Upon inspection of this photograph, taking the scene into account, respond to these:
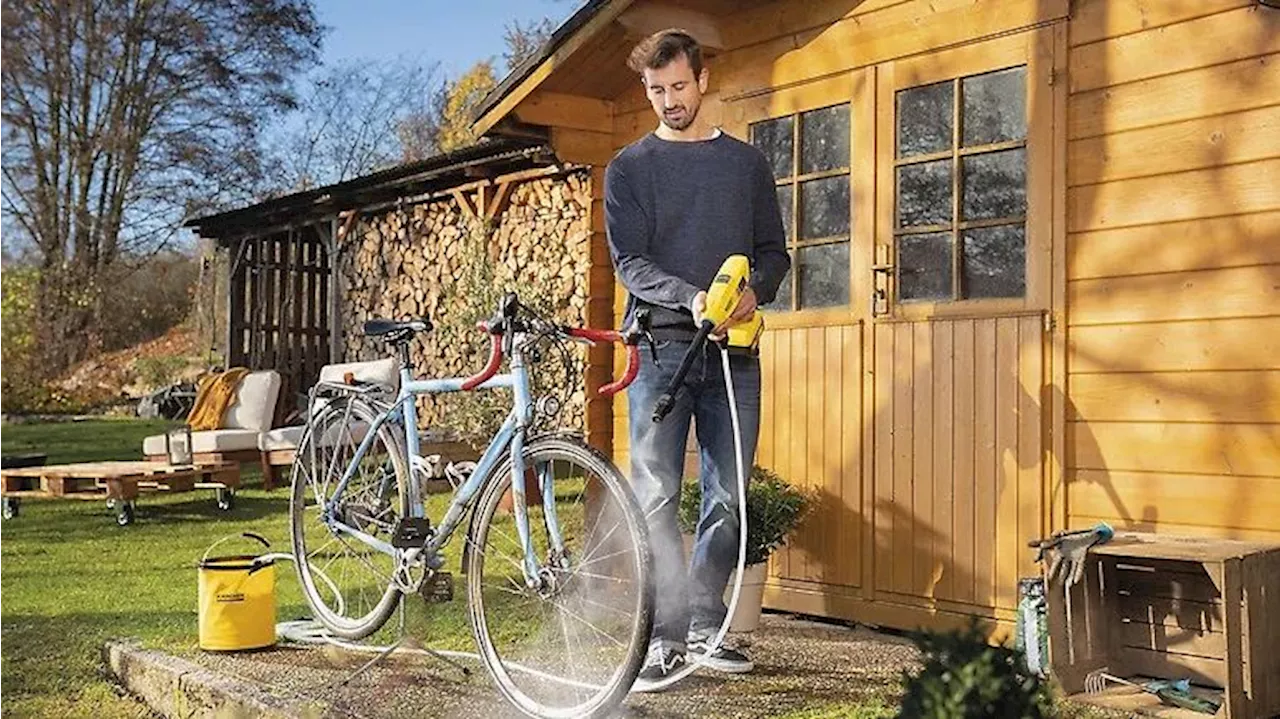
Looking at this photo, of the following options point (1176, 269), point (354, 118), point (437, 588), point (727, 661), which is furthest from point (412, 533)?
point (354, 118)

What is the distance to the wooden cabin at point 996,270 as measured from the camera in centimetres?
390

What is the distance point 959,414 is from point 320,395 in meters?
2.09

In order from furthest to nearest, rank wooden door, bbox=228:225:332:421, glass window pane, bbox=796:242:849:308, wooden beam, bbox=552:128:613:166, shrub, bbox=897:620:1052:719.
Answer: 1. wooden door, bbox=228:225:332:421
2. wooden beam, bbox=552:128:613:166
3. glass window pane, bbox=796:242:849:308
4. shrub, bbox=897:620:1052:719

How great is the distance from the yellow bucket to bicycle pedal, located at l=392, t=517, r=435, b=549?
654 millimetres

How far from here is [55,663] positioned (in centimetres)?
475

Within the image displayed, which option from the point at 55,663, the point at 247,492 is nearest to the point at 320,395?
the point at 55,663

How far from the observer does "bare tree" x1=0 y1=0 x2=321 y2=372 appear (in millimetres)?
22812

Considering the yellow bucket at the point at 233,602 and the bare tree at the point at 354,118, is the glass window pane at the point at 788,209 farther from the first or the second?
the bare tree at the point at 354,118

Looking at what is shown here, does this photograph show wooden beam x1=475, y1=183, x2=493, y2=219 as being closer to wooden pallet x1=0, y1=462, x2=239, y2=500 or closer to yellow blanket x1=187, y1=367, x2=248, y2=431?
yellow blanket x1=187, y1=367, x2=248, y2=431

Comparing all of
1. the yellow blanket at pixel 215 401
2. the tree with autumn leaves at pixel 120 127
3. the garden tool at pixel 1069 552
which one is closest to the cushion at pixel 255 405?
the yellow blanket at pixel 215 401

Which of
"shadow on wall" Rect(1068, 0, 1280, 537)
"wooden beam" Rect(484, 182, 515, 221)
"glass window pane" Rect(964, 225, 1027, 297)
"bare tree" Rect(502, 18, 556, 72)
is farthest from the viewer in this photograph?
"bare tree" Rect(502, 18, 556, 72)

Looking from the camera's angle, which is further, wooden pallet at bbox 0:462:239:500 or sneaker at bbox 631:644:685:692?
wooden pallet at bbox 0:462:239:500

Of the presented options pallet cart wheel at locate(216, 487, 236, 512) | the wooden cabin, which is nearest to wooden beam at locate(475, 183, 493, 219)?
pallet cart wheel at locate(216, 487, 236, 512)

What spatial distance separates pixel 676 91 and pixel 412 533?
1.39 meters
